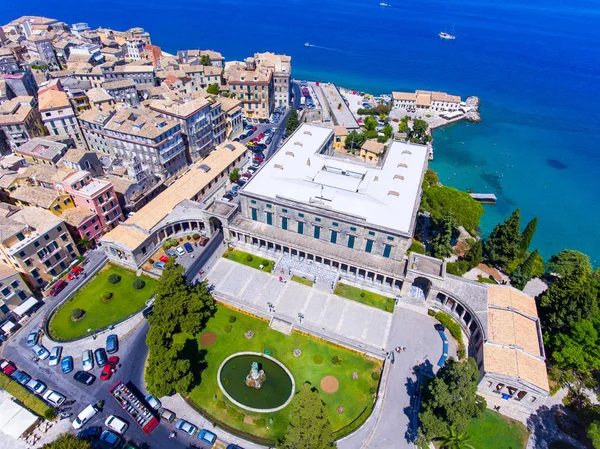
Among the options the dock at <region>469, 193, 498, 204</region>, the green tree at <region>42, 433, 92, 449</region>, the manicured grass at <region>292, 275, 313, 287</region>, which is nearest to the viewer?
the green tree at <region>42, 433, 92, 449</region>

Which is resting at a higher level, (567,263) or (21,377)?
(567,263)

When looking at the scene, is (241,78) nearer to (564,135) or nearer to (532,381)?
(532,381)

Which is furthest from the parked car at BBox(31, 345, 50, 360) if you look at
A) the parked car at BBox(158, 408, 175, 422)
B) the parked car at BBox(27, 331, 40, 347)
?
the parked car at BBox(158, 408, 175, 422)

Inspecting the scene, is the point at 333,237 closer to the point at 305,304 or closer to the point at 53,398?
the point at 305,304

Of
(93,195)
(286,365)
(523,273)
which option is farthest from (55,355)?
(523,273)

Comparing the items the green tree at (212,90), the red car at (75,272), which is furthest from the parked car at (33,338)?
the green tree at (212,90)

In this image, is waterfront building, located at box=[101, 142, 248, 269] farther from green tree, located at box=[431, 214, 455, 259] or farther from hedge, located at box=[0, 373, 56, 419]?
green tree, located at box=[431, 214, 455, 259]

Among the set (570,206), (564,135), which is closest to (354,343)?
(570,206)

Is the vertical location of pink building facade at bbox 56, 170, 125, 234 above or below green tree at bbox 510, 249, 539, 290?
above
